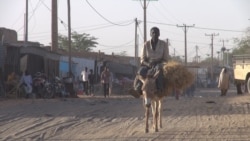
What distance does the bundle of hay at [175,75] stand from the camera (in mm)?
10844

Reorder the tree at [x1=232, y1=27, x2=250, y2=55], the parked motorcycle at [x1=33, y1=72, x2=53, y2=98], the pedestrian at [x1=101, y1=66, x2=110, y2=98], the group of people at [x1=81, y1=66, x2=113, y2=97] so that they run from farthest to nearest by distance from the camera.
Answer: the tree at [x1=232, y1=27, x2=250, y2=55]
the group of people at [x1=81, y1=66, x2=113, y2=97]
the pedestrian at [x1=101, y1=66, x2=110, y2=98]
the parked motorcycle at [x1=33, y1=72, x2=53, y2=98]

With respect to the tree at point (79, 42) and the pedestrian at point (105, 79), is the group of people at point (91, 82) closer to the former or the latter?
the pedestrian at point (105, 79)

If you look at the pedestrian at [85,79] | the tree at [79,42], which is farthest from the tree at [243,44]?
the pedestrian at [85,79]

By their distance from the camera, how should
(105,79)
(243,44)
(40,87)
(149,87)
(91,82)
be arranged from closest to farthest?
(149,87)
(40,87)
(105,79)
(91,82)
(243,44)

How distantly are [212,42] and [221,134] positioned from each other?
3845 inches

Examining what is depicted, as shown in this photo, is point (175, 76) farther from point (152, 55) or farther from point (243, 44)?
point (243, 44)

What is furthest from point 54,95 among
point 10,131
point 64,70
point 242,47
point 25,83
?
point 242,47

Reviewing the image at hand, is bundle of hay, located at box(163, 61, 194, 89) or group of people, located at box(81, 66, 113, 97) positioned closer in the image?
bundle of hay, located at box(163, 61, 194, 89)

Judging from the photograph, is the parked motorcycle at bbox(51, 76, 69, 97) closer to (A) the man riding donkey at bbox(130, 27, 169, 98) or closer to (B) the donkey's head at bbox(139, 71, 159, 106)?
(A) the man riding donkey at bbox(130, 27, 169, 98)

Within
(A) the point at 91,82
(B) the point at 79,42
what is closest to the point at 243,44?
(B) the point at 79,42

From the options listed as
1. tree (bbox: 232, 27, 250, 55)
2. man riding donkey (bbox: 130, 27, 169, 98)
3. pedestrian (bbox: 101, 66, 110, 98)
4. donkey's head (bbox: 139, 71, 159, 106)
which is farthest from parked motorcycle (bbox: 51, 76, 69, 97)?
tree (bbox: 232, 27, 250, 55)

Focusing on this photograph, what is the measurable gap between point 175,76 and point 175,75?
27 mm

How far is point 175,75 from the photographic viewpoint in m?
10.9

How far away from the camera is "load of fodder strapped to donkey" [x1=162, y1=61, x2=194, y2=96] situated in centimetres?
1085
